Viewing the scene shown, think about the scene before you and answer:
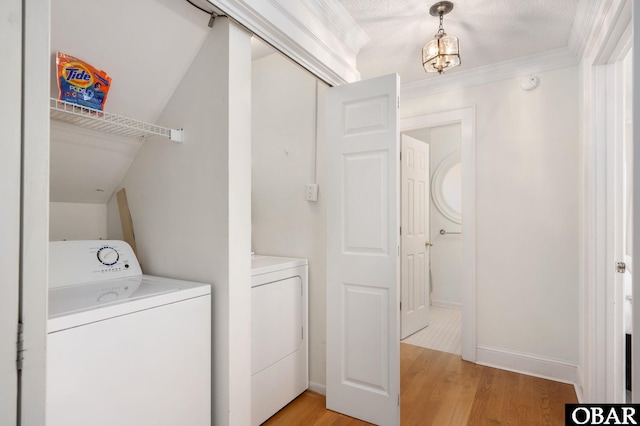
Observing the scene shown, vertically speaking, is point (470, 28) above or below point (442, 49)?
above

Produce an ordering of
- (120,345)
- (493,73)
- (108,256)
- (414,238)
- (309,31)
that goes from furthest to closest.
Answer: (414,238)
(493,73)
(309,31)
(108,256)
(120,345)

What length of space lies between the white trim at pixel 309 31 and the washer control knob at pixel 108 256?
Result: 4.04ft

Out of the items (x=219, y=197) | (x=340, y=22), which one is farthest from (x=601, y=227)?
(x=219, y=197)

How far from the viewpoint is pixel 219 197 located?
1.48m

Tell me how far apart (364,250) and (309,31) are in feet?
4.09

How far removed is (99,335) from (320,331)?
4.76 feet

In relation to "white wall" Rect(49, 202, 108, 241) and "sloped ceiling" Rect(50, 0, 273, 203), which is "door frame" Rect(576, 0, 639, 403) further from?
"white wall" Rect(49, 202, 108, 241)

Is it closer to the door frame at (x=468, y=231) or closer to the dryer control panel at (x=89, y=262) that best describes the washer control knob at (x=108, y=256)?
the dryer control panel at (x=89, y=262)

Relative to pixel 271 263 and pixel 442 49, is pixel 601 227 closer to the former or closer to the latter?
pixel 442 49

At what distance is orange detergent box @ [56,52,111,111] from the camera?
1.26 meters

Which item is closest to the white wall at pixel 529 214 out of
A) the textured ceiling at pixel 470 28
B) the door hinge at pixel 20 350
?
the textured ceiling at pixel 470 28

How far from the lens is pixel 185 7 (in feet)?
4.68

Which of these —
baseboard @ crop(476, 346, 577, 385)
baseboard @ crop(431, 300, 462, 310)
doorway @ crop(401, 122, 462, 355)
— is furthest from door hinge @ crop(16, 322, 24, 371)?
baseboard @ crop(431, 300, 462, 310)

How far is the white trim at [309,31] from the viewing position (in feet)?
4.80
